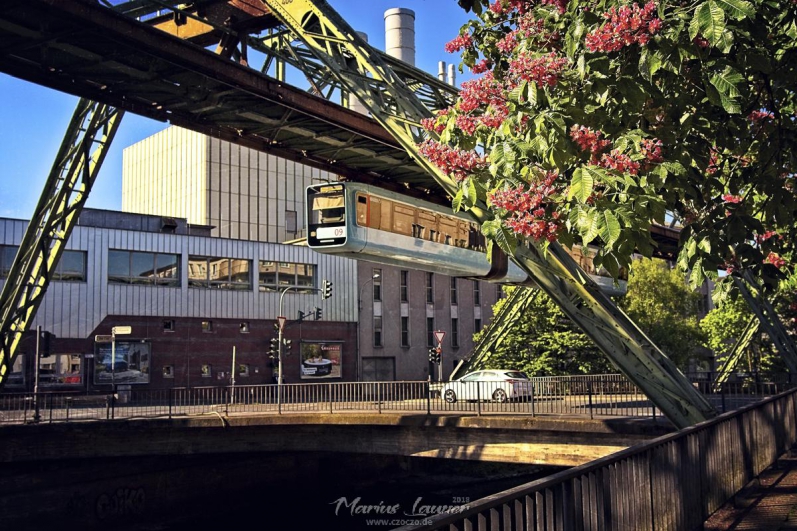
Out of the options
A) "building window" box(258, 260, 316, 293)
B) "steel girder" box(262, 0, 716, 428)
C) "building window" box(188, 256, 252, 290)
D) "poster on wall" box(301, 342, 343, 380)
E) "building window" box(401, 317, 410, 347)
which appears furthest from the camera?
"building window" box(401, 317, 410, 347)

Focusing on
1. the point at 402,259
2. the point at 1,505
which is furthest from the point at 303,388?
the point at 1,505

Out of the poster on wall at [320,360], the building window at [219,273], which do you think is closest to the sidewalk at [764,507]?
the building window at [219,273]

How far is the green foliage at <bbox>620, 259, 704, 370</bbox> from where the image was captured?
4922 cm

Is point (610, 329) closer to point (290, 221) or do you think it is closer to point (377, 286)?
point (377, 286)

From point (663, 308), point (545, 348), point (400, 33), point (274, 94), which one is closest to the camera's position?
point (274, 94)

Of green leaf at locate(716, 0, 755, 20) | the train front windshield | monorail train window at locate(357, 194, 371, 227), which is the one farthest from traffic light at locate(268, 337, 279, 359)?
green leaf at locate(716, 0, 755, 20)

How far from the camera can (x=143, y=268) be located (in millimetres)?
42969

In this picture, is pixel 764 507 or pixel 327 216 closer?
pixel 764 507

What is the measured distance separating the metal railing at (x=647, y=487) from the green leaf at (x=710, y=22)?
3557mm

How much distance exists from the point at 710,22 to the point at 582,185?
1.65 m

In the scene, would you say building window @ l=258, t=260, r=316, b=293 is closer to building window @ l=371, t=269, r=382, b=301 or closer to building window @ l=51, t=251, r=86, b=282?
building window @ l=371, t=269, r=382, b=301

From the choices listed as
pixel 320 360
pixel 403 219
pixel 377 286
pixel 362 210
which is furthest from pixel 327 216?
pixel 377 286

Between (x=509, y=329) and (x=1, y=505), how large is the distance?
78.1 ft

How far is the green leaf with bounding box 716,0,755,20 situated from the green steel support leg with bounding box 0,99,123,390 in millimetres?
19766
